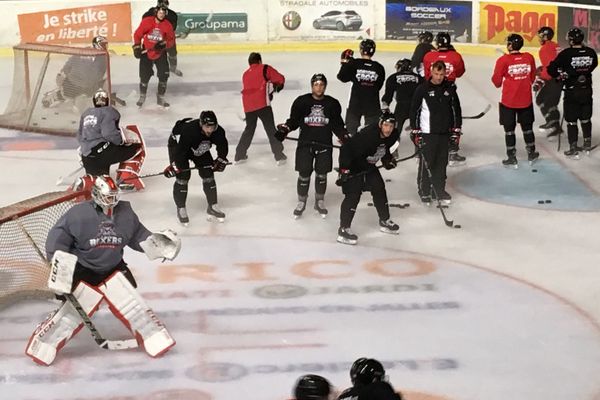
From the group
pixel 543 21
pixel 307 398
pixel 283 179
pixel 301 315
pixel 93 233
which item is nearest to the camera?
pixel 307 398

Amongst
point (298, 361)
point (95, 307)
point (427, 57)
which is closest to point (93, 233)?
point (95, 307)

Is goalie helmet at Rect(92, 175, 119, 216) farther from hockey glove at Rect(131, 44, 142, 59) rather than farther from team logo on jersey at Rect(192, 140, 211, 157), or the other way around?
hockey glove at Rect(131, 44, 142, 59)

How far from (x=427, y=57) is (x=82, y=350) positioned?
5541 millimetres

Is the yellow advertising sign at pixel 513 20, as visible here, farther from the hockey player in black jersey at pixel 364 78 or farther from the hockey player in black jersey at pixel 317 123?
the hockey player in black jersey at pixel 317 123

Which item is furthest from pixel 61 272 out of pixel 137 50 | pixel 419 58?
pixel 137 50

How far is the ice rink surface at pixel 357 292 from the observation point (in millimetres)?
6391

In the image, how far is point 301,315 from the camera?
7359 millimetres

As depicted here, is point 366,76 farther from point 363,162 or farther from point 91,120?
point 91,120

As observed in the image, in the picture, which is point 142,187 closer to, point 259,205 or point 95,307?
point 259,205

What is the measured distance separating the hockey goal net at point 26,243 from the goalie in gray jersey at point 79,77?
5.15 meters

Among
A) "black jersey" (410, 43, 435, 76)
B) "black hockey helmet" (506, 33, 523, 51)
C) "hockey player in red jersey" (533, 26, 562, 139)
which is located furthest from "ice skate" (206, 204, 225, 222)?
"hockey player in red jersey" (533, 26, 562, 139)

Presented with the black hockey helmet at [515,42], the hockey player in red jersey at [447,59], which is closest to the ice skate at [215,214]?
the hockey player in red jersey at [447,59]

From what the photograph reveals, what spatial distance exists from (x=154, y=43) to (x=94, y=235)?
7147 millimetres

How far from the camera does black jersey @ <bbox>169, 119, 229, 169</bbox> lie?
8922 millimetres
